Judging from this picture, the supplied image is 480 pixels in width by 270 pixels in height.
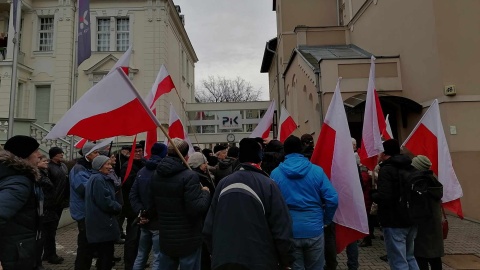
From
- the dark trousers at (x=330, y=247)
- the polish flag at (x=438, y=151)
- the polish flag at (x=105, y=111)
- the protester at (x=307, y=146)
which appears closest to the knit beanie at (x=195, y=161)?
the polish flag at (x=105, y=111)

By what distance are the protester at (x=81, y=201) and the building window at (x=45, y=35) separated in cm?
2087

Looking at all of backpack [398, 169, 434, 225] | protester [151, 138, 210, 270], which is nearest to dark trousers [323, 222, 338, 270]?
backpack [398, 169, 434, 225]

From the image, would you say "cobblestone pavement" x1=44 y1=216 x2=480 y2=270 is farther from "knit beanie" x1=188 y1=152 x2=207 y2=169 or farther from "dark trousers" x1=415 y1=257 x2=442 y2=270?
"knit beanie" x1=188 y1=152 x2=207 y2=169

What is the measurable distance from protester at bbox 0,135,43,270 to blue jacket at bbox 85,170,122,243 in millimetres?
1261

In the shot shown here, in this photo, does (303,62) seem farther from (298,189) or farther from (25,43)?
(25,43)

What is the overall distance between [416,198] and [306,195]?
5.73ft

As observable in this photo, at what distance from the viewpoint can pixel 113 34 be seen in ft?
74.7

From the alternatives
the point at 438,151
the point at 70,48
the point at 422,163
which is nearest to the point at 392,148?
the point at 422,163

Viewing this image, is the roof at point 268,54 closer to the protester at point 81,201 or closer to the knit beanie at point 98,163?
the protester at point 81,201

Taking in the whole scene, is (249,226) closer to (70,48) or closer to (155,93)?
(155,93)

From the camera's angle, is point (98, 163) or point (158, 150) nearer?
point (98, 163)

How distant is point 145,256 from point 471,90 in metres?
10.5

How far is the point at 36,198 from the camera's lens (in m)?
3.23

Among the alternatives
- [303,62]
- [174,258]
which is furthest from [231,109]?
[174,258]
